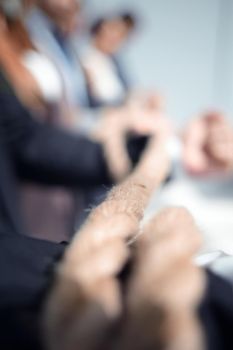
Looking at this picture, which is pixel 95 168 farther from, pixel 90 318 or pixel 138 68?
pixel 138 68

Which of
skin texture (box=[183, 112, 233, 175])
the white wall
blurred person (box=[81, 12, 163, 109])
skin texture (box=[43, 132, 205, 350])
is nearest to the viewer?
skin texture (box=[43, 132, 205, 350])

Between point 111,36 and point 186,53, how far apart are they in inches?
A: 16.7

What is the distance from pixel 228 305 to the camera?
14 cm

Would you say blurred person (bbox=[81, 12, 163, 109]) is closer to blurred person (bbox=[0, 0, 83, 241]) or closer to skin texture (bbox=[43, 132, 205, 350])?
blurred person (bbox=[0, 0, 83, 241])

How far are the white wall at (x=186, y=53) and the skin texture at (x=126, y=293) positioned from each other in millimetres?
1325

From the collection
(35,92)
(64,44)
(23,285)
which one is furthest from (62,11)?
(23,285)

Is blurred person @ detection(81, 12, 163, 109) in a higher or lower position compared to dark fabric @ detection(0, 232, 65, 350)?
higher

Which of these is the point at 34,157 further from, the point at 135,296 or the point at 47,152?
the point at 135,296

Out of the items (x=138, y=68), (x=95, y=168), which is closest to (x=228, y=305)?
(x=95, y=168)

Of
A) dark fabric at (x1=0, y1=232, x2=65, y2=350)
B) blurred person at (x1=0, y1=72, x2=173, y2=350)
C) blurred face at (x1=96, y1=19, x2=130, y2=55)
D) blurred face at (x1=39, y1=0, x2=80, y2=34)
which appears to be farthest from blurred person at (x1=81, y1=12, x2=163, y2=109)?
dark fabric at (x1=0, y1=232, x2=65, y2=350)

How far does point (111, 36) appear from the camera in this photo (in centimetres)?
115

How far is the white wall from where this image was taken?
4.76ft

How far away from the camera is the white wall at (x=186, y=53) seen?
145cm

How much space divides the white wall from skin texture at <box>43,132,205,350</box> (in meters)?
1.32
